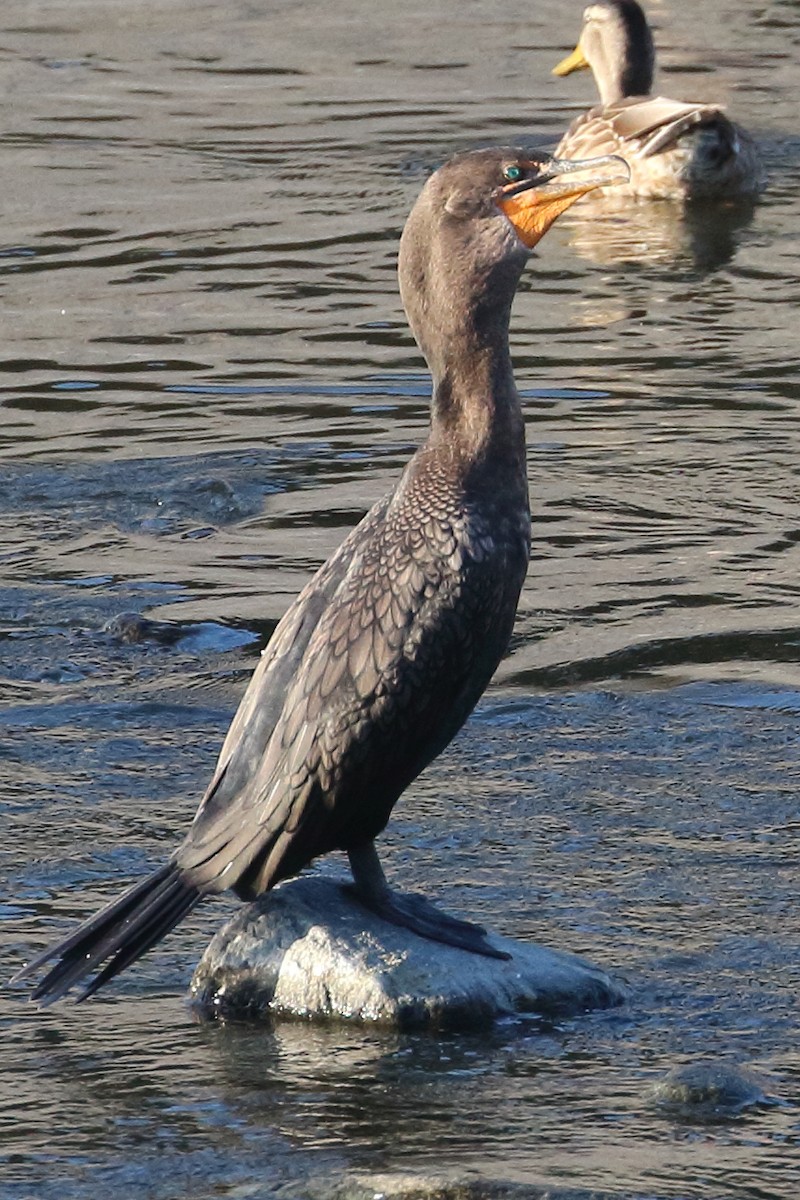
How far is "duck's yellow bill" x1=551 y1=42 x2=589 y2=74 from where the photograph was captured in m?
14.9

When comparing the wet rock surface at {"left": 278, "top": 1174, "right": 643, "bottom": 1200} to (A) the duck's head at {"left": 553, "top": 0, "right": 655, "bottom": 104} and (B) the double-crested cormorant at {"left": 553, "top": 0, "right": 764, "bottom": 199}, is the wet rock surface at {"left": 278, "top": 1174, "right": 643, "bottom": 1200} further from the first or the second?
(A) the duck's head at {"left": 553, "top": 0, "right": 655, "bottom": 104}

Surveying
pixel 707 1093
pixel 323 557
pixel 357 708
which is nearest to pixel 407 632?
pixel 357 708

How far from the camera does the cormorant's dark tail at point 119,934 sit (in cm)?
457

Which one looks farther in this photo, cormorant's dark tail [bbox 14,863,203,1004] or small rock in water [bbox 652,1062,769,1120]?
cormorant's dark tail [bbox 14,863,203,1004]

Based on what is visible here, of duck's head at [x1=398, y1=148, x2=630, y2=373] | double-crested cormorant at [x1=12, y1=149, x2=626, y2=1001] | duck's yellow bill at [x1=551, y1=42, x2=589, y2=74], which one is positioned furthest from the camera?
duck's yellow bill at [x1=551, y1=42, x2=589, y2=74]

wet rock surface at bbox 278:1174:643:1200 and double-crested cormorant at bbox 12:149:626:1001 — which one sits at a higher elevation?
double-crested cormorant at bbox 12:149:626:1001

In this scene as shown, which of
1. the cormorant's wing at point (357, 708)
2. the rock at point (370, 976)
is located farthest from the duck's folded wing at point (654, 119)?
the rock at point (370, 976)

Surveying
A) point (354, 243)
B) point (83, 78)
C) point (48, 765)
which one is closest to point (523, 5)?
point (83, 78)

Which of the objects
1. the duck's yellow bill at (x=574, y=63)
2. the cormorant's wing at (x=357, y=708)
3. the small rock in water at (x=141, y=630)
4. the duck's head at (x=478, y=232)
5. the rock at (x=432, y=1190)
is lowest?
the rock at (x=432, y=1190)

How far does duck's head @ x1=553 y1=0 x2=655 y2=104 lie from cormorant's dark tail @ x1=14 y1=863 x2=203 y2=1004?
33.8ft

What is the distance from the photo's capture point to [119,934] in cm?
462

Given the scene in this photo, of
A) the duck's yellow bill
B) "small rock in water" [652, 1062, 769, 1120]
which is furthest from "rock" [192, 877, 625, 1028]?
the duck's yellow bill

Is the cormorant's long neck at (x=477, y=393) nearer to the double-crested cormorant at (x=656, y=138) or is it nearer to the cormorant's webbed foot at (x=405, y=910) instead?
the cormorant's webbed foot at (x=405, y=910)

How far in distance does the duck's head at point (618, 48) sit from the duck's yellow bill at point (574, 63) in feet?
0.26
